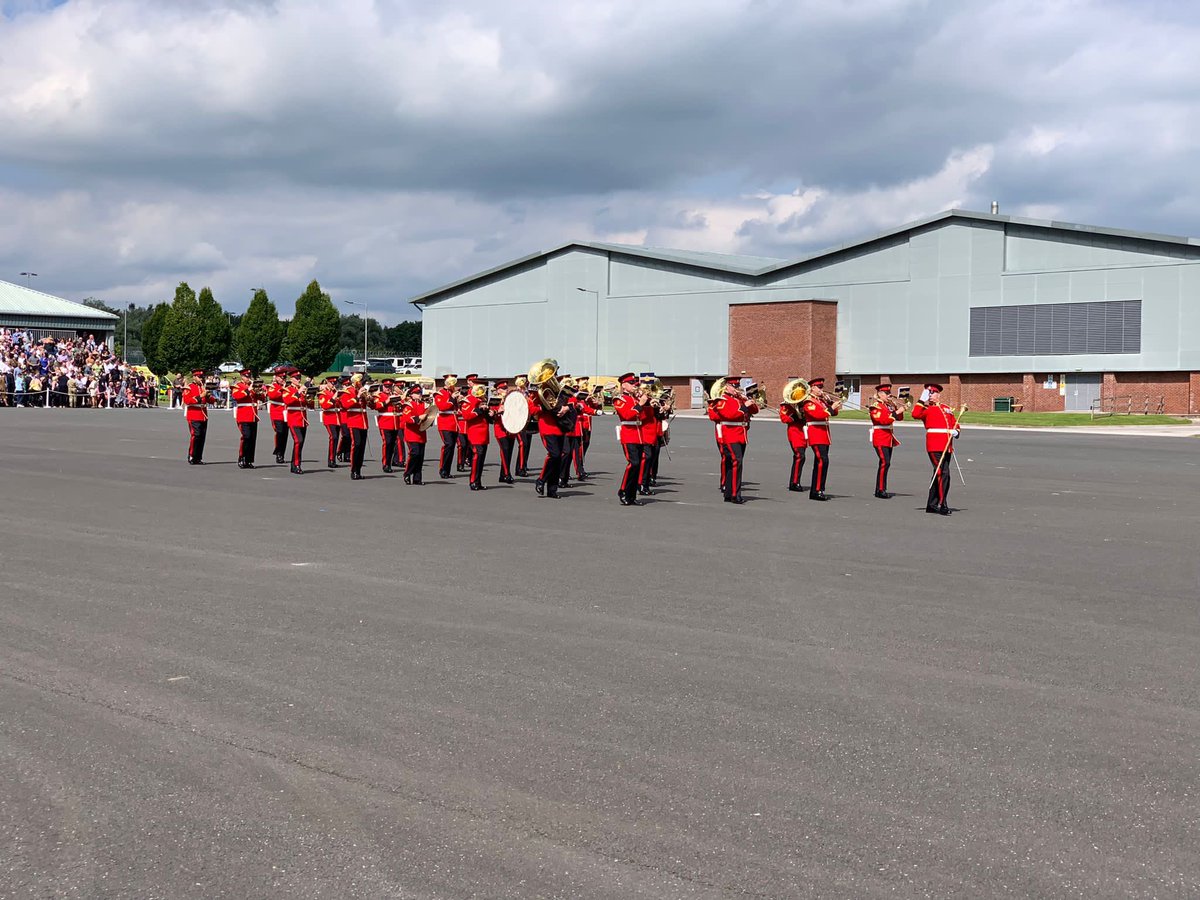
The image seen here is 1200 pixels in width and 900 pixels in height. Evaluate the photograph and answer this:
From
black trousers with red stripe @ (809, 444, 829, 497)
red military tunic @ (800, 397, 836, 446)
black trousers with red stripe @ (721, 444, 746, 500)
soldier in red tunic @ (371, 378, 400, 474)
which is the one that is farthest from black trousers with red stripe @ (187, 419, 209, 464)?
black trousers with red stripe @ (809, 444, 829, 497)

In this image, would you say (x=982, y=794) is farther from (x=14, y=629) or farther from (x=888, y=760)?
(x=14, y=629)

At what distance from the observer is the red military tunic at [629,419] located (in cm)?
1759

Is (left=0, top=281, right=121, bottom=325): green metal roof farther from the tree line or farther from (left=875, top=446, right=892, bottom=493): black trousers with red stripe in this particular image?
(left=875, top=446, right=892, bottom=493): black trousers with red stripe

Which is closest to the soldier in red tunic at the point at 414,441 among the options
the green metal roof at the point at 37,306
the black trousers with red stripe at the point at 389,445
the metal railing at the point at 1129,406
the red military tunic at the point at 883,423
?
the black trousers with red stripe at the point at 389,445

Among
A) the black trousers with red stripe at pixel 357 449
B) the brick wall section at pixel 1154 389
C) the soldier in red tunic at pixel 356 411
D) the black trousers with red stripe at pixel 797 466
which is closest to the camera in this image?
the black trousers with red stripe at pixel 797 466

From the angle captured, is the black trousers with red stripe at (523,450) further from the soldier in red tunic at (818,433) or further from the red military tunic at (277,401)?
the soldier in red tunic at (818,433)

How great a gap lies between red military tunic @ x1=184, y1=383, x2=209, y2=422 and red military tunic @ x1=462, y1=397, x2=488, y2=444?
584 cm

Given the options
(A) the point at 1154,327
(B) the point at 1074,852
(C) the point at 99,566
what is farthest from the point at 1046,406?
(B) the point at 1074,852

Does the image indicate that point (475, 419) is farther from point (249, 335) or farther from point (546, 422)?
point (249, 335)

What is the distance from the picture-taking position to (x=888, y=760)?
5.66 meters

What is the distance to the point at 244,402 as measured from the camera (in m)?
23.2

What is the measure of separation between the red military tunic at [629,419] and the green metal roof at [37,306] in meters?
70.6

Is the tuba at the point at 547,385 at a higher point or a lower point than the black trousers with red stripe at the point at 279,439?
higher

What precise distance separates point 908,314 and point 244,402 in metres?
45.7
